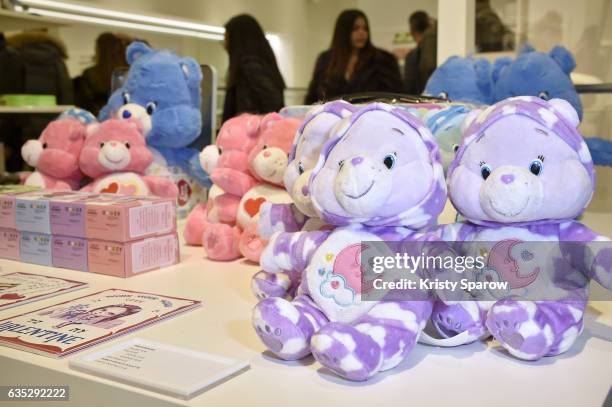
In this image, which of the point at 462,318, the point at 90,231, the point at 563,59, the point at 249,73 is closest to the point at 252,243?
the point at 90,231

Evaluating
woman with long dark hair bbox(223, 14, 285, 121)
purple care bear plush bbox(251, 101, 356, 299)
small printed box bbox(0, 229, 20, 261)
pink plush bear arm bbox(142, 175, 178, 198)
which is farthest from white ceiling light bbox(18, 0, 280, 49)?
purple care bear plush bbox(251, 101, 356, 299)

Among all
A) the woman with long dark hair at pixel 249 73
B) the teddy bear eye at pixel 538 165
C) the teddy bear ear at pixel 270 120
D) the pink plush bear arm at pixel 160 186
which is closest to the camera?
the teddy bear eye at pixel 538 165

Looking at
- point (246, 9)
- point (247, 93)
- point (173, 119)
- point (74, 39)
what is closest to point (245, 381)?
point (173, 119)

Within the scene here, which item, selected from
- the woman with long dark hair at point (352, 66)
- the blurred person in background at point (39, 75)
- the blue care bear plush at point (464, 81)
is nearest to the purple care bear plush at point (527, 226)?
the blue care bear plush at point (464, 81)

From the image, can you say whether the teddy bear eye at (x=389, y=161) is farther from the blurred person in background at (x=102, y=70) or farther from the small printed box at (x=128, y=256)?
the blurred person in background at (x=102, y=70)

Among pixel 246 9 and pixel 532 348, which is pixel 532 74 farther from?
pixel 246 9

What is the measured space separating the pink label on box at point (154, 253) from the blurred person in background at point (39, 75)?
6.83 feet

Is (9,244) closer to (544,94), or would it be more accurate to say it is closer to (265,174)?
(265,174)

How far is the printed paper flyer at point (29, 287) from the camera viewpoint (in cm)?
105

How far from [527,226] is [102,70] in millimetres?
2593

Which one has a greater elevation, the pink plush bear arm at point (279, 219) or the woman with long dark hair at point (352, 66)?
the woman with long dark hair at point (352, 66)

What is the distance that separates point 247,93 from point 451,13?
92 centimetres

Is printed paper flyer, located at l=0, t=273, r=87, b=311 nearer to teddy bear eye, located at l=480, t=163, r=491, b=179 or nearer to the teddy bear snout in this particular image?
the teddy bear snout

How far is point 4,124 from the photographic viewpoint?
3.12 meters
